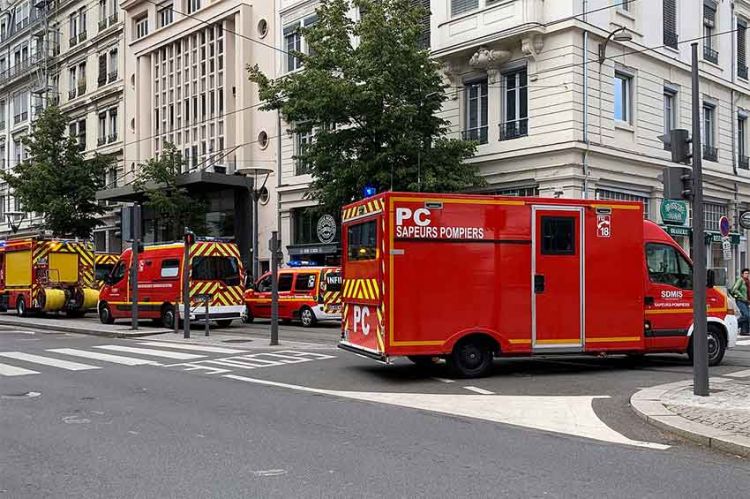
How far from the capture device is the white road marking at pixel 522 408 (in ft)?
26.1

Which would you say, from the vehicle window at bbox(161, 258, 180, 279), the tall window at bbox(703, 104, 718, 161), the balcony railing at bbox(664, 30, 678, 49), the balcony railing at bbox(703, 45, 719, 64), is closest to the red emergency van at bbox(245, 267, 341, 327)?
the vehicle window at bbox(161, 258, 180, 279)

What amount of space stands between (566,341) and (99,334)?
13540 millimetres

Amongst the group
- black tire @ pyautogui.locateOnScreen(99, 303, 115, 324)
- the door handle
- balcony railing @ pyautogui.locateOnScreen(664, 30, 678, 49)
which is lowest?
black tire @ pyautogui.locateOnScreen(99, 303, 115, 324)

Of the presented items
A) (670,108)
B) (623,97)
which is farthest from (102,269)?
(670,108)

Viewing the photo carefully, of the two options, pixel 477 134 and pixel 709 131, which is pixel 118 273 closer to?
pixel 477 134

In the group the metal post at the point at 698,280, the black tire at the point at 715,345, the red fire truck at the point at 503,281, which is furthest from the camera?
the black tire at the point at 715,345

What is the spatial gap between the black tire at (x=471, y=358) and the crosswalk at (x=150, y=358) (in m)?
3.57

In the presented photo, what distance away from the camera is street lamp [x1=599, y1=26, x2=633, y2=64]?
2422cm

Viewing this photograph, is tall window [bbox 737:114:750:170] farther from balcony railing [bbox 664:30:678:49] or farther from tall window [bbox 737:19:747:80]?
balcony railing [bbox 664:30:678:49]

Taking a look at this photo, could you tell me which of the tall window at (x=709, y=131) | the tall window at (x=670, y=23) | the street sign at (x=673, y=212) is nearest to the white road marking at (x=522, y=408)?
the street sign at (x=673, y=212)

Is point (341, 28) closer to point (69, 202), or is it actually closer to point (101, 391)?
point (101, 391)

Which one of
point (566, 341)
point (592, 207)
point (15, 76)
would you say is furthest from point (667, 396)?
point (15, 76)

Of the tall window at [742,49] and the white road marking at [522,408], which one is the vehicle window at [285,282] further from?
the tall window at [742,49]

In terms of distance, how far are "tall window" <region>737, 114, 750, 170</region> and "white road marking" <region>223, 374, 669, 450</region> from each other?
82.7ft
